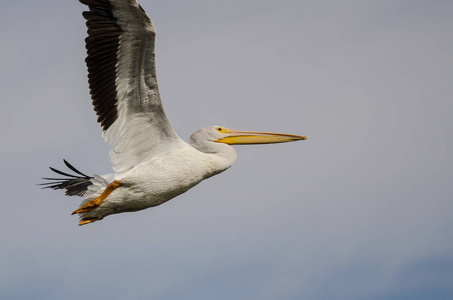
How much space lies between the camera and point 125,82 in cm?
1328

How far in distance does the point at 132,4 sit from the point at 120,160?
2450 mm

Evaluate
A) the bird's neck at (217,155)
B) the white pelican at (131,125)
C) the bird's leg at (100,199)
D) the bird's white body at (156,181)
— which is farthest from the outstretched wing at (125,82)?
the bird's neck at (217,155)

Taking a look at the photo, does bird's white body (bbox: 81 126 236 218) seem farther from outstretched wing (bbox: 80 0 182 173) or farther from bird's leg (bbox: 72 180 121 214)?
outstretched wing (bbox: 80 0 182 173)

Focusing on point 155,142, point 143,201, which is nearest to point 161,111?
point 155,142

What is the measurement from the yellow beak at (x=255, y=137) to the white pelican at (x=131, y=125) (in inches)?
28.6

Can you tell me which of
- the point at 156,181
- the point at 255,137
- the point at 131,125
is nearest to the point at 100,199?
the point at 156,181

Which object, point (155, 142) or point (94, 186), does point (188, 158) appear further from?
point (94, 186)

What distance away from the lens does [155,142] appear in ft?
44.9

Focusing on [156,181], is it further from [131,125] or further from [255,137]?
[255,137]

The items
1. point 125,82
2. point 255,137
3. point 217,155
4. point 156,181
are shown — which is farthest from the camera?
point 255,137

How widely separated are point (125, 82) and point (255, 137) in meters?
2.71

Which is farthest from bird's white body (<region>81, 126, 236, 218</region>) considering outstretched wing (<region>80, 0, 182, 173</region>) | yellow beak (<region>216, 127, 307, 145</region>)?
yellow beak (<region>216, 127, 307, 145</region>)

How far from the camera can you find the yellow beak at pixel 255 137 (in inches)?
580

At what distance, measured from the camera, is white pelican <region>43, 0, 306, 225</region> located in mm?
13000
